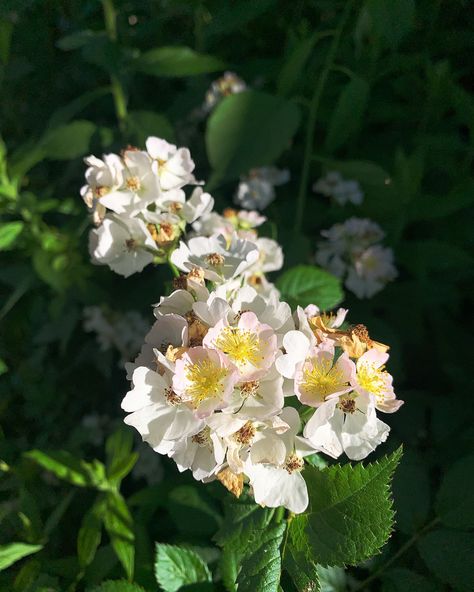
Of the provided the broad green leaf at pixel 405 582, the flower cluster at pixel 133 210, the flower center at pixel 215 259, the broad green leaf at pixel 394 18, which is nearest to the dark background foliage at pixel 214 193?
the broad green leaf at pixel 394 18

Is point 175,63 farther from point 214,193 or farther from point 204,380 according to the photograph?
point 204,380

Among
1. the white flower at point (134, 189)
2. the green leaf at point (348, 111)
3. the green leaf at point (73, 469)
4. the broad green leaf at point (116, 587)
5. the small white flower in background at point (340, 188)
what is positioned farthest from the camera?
the small white flower in background at point (340, 188)

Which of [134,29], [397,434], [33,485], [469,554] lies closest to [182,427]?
[469,554]

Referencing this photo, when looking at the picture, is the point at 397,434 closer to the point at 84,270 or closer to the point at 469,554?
the point at 469,554

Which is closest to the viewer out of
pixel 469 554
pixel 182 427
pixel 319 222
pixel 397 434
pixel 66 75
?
pixel 182 427

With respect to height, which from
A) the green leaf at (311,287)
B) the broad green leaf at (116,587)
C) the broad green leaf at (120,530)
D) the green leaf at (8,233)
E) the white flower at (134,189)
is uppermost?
the white flower at (134,189)

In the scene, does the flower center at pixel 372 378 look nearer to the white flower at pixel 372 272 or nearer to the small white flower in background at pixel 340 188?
the white flower at pixel 372 272
